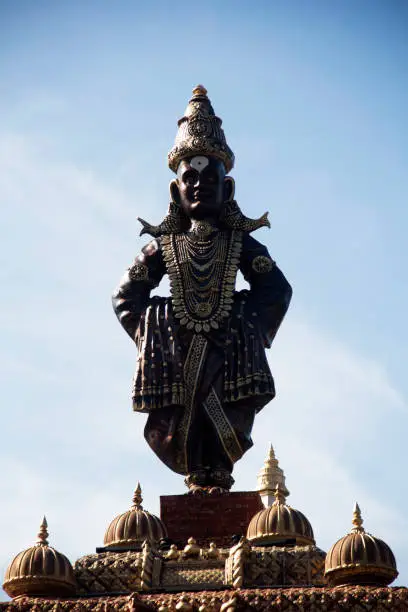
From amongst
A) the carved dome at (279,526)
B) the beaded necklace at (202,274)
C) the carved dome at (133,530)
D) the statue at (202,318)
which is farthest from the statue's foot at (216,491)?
the beaded necklace at (202,274)

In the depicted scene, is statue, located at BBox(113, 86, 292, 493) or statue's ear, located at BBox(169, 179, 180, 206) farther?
statue's ear, located at BBox(169, 179, 180, 206)

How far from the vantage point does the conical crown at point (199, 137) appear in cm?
2403

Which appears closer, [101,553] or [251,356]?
[101,553]

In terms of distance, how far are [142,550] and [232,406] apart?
2.99m

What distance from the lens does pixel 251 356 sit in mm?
22688

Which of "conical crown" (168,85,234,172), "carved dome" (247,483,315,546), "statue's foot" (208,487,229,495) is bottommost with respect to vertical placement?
"carved dome" (247,483,315,546)

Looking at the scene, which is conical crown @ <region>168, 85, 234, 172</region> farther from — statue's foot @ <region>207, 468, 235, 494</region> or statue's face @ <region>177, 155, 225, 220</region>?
statue's foot @ <region>207, 468, 235, 494</region>

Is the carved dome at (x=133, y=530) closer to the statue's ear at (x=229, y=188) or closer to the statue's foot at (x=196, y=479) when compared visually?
the statue's foot at (x=196, y=479)

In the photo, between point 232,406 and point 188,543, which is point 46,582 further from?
point 232,406

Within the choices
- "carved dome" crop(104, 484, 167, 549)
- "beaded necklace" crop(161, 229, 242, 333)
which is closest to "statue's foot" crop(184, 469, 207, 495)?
"carved dome" crop(104, 484, 167, 549)

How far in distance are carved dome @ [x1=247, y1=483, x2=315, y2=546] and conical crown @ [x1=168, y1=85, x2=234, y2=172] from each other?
19.3 feet

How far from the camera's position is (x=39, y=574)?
63.6 feet

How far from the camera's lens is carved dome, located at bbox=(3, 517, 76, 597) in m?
19.4

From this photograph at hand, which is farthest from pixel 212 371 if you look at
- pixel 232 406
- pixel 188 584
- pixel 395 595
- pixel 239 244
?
pixel 395 595
